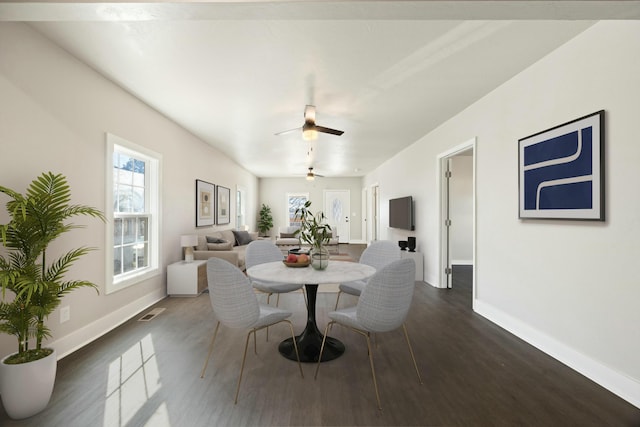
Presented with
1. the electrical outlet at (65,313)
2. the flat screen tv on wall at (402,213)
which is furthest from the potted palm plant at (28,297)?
the flat screen tv on wall at (402,213)

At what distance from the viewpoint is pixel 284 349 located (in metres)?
2.57

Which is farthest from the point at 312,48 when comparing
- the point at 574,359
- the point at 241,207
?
the point at 241,207

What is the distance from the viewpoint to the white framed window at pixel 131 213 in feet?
10.1

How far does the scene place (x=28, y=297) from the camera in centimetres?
165

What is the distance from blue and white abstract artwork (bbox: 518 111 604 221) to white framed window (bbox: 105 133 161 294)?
4112 millimetres

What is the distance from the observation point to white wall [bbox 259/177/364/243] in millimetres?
11430

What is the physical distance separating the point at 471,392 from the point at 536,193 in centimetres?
180

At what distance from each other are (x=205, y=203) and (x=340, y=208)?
6.42 metres

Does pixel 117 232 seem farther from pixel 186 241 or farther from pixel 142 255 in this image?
pixel 186 241

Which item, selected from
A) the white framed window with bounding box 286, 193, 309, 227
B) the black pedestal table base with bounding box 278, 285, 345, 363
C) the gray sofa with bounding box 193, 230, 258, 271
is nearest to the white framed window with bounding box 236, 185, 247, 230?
the gray sofa with bounding box 193, 230, 258, 271

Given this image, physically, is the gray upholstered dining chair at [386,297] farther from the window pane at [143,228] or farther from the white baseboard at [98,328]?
the window pane at [143,228]

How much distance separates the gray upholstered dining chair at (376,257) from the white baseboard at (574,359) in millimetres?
1348

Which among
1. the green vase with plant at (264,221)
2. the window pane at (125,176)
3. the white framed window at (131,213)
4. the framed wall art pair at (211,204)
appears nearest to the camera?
the white framed window at (131,213)

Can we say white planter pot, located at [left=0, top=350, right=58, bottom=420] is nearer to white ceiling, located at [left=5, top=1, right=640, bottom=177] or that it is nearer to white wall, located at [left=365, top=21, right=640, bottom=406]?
white ceiling, located at [left=5, top=1, right=640, bottom=177]
